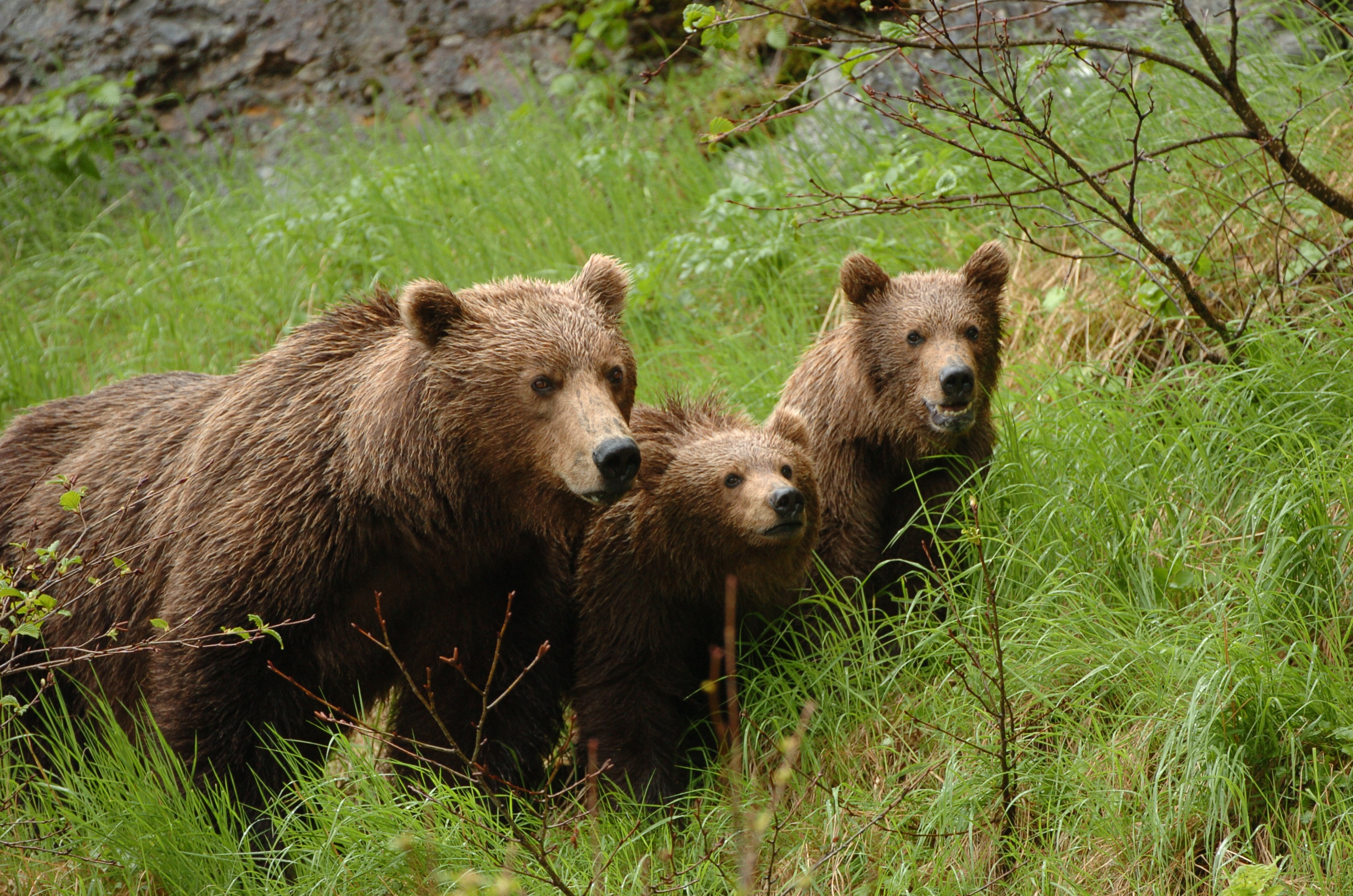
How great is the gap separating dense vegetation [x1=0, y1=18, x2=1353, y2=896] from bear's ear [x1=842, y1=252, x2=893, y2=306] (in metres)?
0.77

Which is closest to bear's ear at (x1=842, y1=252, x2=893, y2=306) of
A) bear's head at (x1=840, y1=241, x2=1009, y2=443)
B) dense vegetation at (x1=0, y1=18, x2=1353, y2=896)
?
bear's head at (x1=840, y1=241, x2=1009, y2=443)

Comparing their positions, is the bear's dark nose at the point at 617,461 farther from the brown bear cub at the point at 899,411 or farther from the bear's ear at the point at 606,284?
the brown bear cub at the point at 899,411

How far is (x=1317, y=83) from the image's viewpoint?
6.61 meters

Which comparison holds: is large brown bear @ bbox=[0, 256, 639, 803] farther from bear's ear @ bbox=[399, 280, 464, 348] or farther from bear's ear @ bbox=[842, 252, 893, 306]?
bear's ear @ bbox=[842, 252, 893, 306]

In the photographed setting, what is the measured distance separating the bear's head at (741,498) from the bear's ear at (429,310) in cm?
100

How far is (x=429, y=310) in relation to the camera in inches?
167

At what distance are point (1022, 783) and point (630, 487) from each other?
1538mm

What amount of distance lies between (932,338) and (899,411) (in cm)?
31

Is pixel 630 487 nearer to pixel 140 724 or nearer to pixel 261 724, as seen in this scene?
pixel 261 724

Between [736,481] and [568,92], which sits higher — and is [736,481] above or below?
below

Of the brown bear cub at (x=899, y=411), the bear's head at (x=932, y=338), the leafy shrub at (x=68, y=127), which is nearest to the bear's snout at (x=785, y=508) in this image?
the brown bear cub at (x=899, y=411)

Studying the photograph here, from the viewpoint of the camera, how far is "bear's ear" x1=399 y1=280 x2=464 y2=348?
4.20m

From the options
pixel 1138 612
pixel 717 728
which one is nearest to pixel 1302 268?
pixel 1138 612

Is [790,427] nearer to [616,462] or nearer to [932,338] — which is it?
[932,338]
